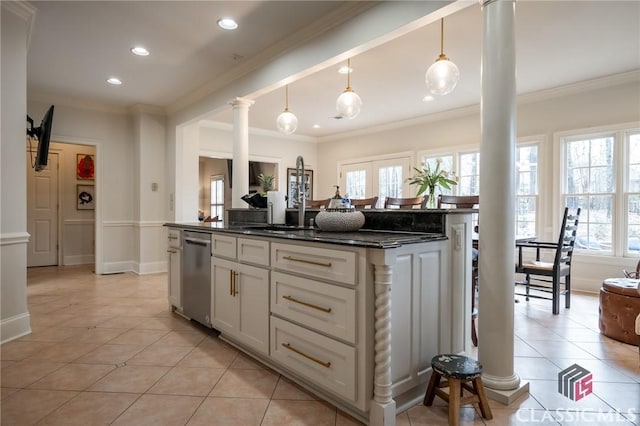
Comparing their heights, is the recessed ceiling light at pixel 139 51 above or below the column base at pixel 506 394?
above

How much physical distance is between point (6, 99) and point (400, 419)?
11.7 ft

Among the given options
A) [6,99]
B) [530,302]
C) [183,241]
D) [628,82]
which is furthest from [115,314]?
[628,82]

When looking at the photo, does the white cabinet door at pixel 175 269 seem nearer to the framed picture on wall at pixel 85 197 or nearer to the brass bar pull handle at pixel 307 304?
the brass bar pull handle at pixel 307 304

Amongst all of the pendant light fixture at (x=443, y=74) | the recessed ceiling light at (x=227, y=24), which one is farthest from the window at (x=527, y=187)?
the recessed ceiling light at (x=227, y=24)

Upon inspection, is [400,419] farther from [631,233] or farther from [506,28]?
[631,233]

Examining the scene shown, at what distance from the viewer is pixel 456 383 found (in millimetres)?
1633

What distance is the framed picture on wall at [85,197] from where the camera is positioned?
667 centimetres

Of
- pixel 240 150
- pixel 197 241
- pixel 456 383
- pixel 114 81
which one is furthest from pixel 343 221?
pixel 114 81

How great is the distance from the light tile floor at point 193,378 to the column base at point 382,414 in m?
0.14

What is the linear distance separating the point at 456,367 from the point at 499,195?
91cm

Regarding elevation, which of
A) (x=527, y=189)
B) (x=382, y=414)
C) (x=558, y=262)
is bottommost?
(x=382, y=414)

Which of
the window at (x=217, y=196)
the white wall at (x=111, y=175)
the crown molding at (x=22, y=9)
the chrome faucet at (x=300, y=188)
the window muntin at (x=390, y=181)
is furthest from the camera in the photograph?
the window at (x=217, y=196)

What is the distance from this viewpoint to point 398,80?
4.39 metres

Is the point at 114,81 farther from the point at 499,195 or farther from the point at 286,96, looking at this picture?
the point at 499,195
